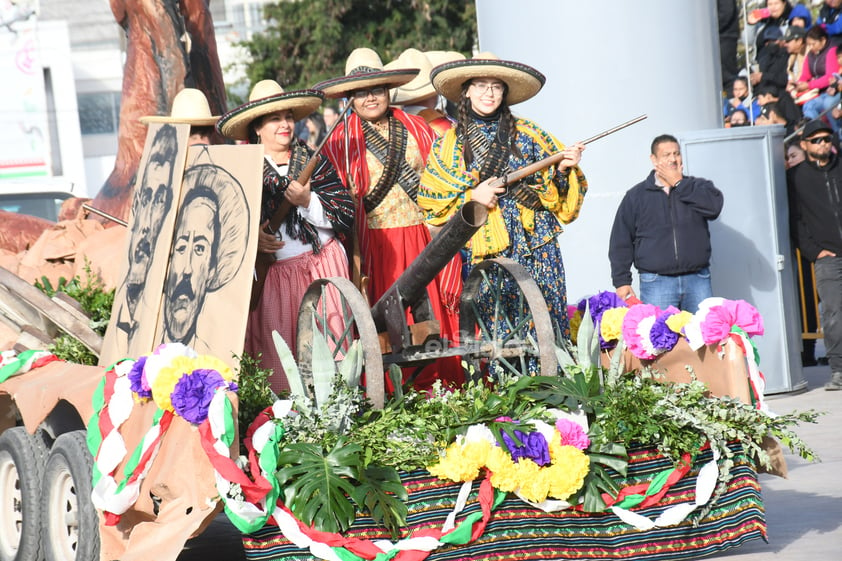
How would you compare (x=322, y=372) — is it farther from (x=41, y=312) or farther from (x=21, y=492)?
(x=41, y=312)

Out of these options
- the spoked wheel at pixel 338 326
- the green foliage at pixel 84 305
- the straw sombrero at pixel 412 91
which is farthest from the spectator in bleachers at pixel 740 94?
the spoked wheel at pixel 338 326

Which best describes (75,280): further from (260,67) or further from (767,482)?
(260,67)

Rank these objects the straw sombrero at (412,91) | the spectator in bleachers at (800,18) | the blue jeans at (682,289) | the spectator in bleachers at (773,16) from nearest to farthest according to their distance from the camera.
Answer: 1. the blue jeans at (682,289)
2. the straw sombrero at (412,91)
3. the spectator in bleachers at (800,18)
4. the spectator in bleachers at (773,16)

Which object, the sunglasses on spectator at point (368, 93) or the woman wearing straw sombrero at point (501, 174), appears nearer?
the woman wearing straw sombrero at point (501, 174)

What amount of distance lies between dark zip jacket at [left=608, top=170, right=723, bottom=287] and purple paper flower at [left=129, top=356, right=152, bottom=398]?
4.26m

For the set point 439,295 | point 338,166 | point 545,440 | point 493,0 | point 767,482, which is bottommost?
point 767,482

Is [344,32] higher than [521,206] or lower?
higher

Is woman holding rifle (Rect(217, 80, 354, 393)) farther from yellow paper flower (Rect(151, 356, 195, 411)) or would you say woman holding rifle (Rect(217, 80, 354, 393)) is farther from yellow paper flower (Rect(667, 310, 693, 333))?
yellow paper flower (Rect(667, 310, 693, 333))

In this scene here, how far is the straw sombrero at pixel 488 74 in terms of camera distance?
20.6ft

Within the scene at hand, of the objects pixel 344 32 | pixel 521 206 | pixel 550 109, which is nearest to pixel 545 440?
pixel 521 206

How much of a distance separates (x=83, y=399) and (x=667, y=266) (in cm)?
456

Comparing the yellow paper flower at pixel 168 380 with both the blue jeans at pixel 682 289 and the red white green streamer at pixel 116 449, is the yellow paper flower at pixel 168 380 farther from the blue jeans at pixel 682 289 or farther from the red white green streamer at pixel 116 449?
the blue jeans at pixel 682 289

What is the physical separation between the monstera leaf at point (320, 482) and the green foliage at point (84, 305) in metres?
1.69

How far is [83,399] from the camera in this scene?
5.25 metres
